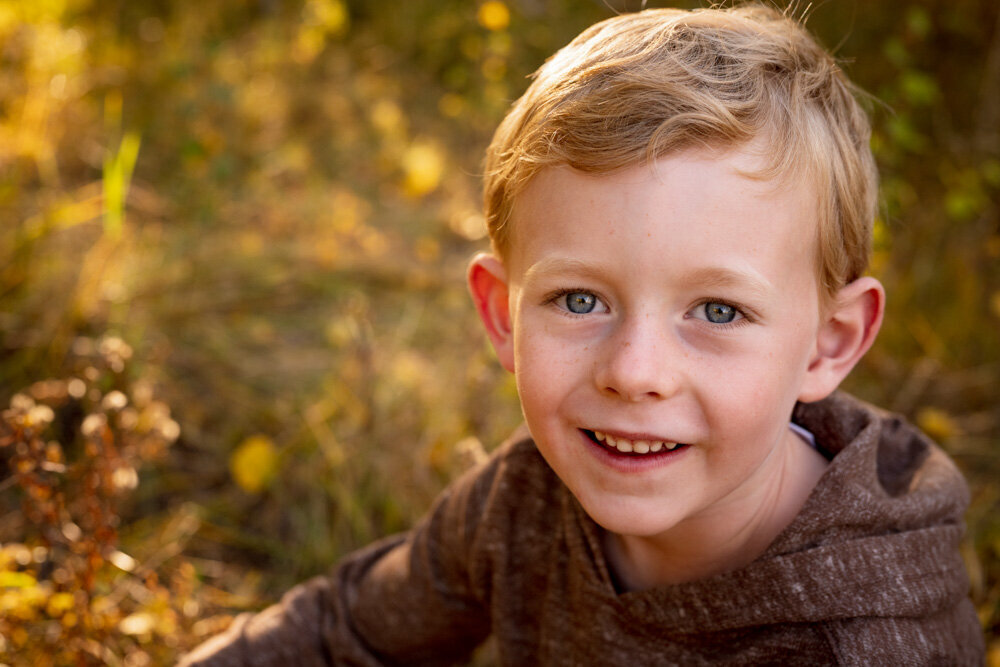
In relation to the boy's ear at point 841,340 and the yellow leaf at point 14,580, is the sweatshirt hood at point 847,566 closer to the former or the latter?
the boy's ear at point 841,340

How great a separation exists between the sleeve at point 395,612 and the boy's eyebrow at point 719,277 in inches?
24.0

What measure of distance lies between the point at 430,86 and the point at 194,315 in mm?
2117

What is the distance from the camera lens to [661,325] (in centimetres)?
108

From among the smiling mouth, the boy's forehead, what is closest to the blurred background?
the boy's forehead

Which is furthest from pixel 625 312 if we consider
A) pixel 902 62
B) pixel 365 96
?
pixel 365 96

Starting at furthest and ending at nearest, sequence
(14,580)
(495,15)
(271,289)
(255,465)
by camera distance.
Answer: (271,289), (495,15), (255,465), (14,580)

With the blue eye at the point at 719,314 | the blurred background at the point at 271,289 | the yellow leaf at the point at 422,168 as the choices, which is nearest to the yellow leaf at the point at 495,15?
the blurred background at the point at 271,289

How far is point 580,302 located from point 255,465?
1399mm

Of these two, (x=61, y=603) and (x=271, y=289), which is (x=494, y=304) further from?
Result: (x=271, y=289)

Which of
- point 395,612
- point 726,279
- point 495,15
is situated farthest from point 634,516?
point 495,15

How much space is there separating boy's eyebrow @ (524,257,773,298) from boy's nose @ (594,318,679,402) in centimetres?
8

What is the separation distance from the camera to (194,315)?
2.72m

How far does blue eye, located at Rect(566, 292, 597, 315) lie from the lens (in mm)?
1139

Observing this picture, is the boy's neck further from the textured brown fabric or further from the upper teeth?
the upper teeth
